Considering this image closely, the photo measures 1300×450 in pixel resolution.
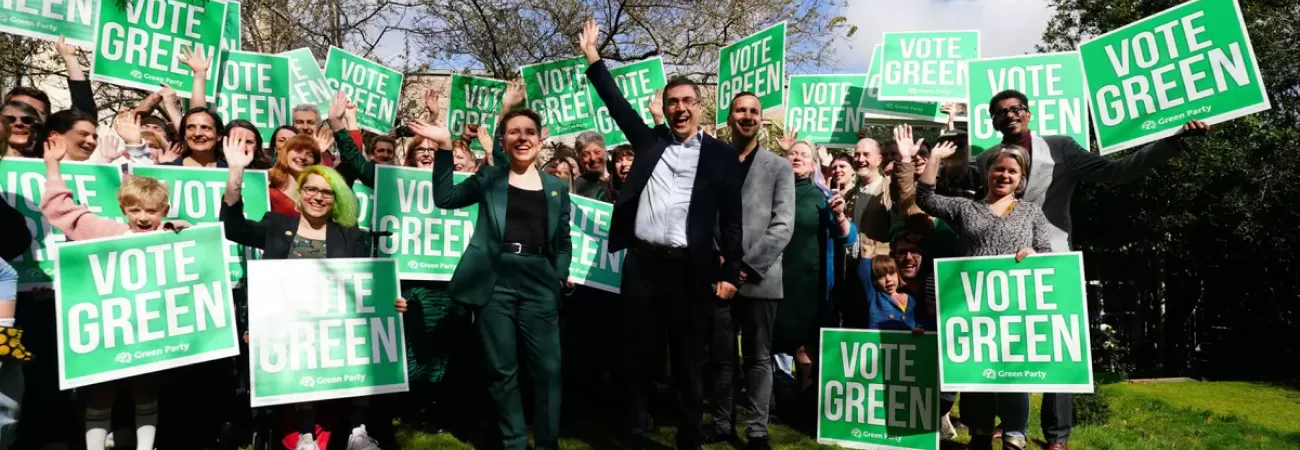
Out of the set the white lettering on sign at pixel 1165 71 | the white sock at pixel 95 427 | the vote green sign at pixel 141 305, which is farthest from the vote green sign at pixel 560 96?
the white sock at pixel 95 427

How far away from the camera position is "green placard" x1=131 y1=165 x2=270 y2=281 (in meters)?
5.68

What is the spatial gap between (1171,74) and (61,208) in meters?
6.35

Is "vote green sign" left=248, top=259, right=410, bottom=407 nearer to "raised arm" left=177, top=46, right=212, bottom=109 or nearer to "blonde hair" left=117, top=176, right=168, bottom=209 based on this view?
"blonde hair" left=117, top=176, right=168, bottom=209

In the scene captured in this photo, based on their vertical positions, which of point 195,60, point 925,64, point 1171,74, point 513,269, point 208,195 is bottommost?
point 513,269

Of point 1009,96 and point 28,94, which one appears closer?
point 1009,96

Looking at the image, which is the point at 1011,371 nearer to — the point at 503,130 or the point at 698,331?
the point at 698,331

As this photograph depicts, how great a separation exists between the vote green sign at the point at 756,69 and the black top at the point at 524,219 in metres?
3.61

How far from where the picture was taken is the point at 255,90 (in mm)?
7855

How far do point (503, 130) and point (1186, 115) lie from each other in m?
3.95

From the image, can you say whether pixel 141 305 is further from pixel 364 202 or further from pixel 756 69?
pixel 756 69

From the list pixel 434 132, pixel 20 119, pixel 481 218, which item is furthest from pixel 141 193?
pixel 481 218

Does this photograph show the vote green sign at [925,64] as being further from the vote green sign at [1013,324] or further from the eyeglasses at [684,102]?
the eyeglasses at [684,102]

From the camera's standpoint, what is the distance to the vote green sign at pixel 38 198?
17.1 ft

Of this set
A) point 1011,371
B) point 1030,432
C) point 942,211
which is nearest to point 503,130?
point 942,211
